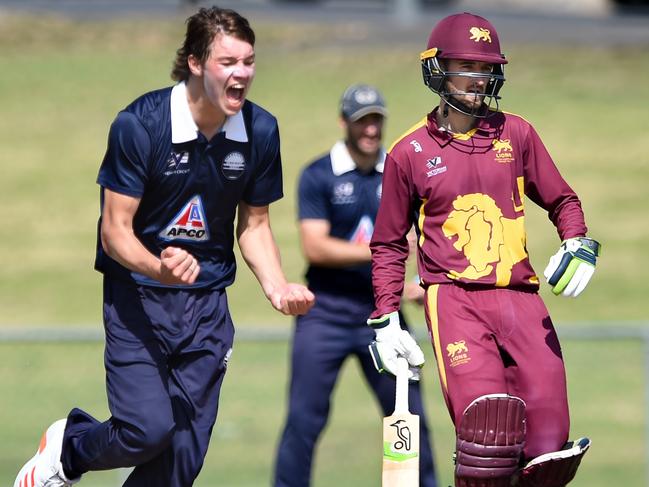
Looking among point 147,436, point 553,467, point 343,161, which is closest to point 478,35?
point 553,467

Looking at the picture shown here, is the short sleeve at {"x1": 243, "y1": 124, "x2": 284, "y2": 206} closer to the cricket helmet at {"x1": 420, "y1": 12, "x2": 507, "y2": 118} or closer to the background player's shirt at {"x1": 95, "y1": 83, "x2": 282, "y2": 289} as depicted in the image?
the background player's shirt at {"x1": 95, "y1": 83, "x2": 282, "y2": 289}

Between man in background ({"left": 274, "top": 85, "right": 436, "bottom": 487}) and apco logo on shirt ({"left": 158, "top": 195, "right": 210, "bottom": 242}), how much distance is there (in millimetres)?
1862

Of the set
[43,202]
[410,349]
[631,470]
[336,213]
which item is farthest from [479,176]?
[43,202]

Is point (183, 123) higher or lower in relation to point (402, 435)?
higher

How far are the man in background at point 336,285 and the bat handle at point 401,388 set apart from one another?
2.10 meters

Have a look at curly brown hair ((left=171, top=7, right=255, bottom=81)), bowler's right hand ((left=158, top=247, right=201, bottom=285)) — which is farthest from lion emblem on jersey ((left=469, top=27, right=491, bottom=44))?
bowler's right hand ((left=158, top=247, right=201, bottom=285))

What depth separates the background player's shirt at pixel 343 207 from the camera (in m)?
8.04

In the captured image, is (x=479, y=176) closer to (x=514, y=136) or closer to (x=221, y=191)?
(x=514, y=136)

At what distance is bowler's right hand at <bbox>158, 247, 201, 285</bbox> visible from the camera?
554cm

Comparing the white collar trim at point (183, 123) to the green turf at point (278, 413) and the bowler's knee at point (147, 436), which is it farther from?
the green turf at point (278, 413)

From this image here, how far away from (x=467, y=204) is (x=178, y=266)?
1194 mm

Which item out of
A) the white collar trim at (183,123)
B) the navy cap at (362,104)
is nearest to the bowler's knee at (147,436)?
the white collar trim at (183,123)

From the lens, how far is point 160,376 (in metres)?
6.07

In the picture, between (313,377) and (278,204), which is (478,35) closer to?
(313,377)
